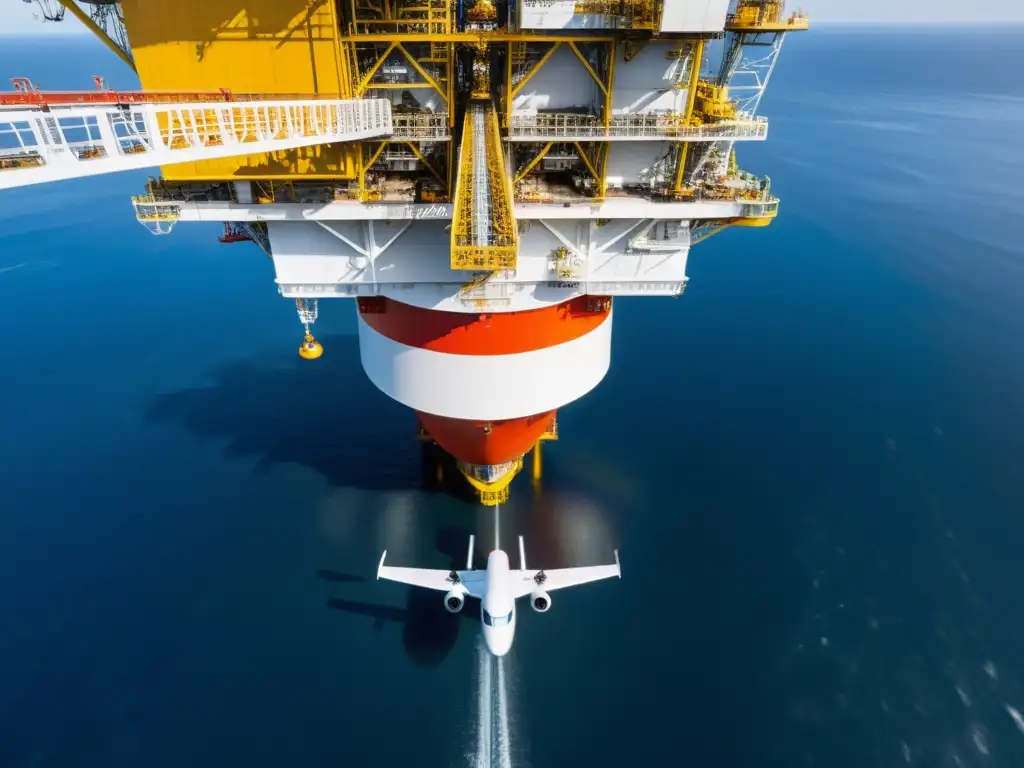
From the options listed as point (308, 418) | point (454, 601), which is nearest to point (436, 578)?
point (454, 601)

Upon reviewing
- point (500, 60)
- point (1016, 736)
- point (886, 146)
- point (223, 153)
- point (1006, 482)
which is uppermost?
point (500, 60)

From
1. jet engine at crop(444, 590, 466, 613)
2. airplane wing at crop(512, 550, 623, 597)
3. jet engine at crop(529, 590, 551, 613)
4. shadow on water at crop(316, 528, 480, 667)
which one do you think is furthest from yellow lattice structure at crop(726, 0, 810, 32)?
shadow on water at crop(316, 528, 480, 667)

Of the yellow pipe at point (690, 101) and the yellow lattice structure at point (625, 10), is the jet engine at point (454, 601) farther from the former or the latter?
the yellow lattice structure at point (625, 10)

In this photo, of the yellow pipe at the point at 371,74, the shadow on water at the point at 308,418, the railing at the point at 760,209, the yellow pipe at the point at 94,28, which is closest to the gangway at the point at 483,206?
the yellow pipe at the point at 371,74

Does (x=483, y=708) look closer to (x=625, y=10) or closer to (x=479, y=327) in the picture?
(x=479, y=327)

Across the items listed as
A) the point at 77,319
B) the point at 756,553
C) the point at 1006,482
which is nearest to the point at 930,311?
the point at 1006,482

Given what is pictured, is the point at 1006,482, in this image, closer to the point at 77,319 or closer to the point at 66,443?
the point at 66,443
